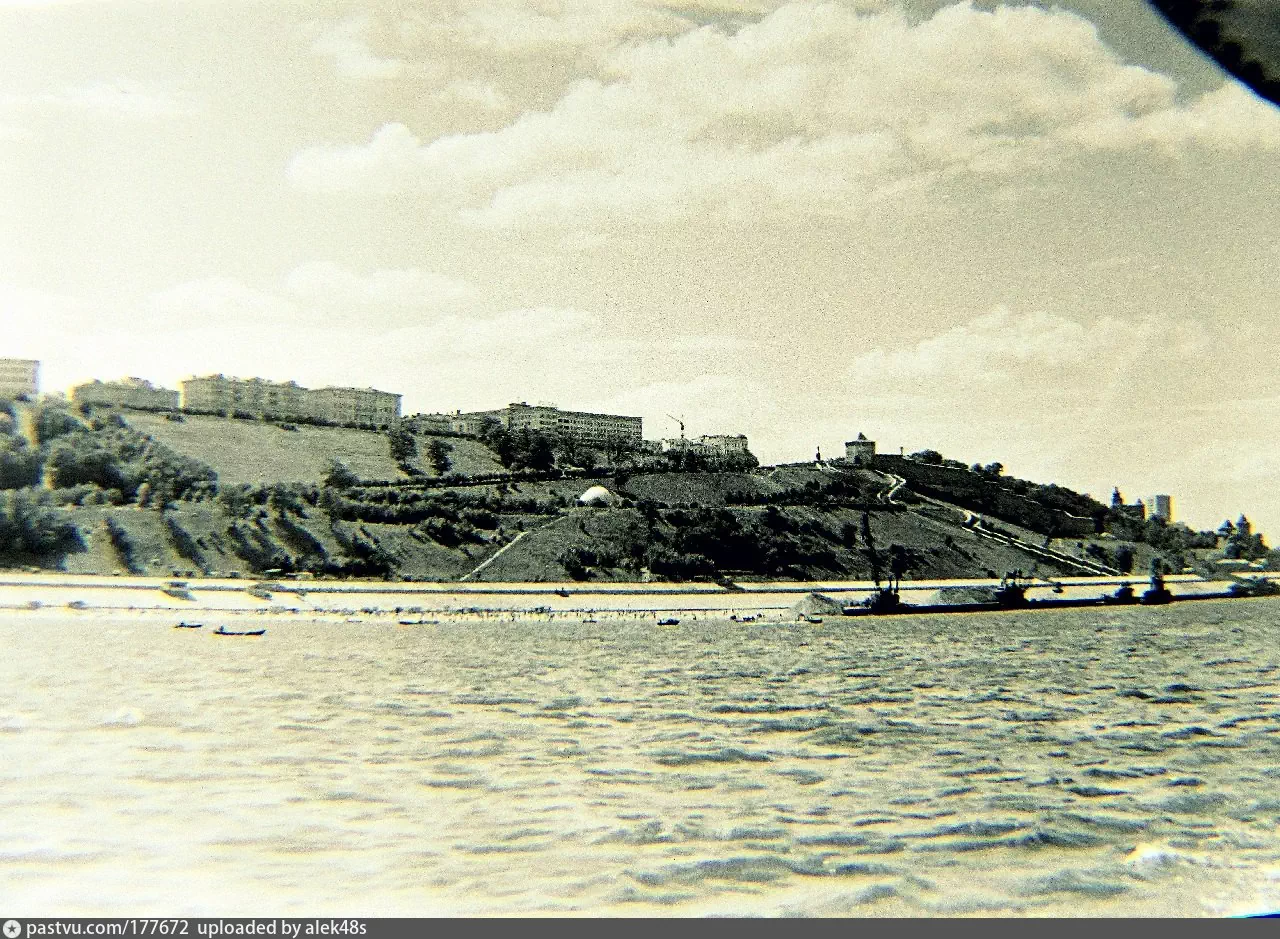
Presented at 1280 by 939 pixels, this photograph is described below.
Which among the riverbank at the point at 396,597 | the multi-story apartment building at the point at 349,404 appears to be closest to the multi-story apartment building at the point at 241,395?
the multi-story apartment building at the point at 349,404

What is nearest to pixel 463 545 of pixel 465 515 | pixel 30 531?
pixel 465 515

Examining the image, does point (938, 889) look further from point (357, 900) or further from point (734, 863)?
point (357, 900)

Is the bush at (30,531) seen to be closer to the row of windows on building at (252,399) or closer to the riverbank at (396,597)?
the riverbank at (396,597)

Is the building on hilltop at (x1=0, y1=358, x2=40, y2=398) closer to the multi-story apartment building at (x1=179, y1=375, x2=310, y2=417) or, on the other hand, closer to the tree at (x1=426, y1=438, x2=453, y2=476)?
the tree at (x1=426, y1=438, x2=453, y2=476)

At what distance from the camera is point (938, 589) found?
75500mm

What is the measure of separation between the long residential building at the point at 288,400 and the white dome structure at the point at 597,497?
2672 centimetres

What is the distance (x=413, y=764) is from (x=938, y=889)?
8073 millimetres

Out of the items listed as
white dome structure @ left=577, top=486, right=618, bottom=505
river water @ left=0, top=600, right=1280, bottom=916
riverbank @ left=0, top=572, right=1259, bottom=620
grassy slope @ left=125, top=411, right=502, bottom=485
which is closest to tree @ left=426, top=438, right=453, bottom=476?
grassy slope @ left=125, top=411, right=502, bottom=485

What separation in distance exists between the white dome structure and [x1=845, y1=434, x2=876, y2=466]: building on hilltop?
37693mm

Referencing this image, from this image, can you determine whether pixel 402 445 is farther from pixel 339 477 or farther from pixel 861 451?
pixel 861 451

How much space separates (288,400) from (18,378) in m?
58.7

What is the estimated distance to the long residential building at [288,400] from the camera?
99.5m

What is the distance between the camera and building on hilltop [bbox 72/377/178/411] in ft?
266

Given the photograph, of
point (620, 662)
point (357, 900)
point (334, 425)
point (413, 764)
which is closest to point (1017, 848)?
point (357, 900)
